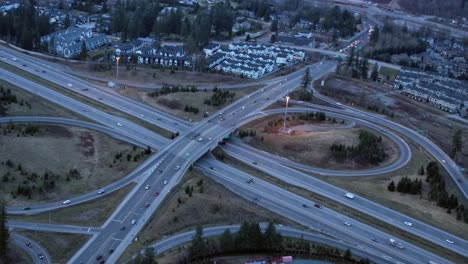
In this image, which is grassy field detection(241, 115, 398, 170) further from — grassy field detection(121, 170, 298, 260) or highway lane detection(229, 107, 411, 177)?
grassy field detection(121, 170, 298, 260)

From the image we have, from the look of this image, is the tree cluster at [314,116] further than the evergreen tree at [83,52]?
No

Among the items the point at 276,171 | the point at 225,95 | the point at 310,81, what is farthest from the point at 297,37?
the point at 276,171

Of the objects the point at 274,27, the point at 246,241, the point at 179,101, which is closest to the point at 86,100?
the point at 179,101

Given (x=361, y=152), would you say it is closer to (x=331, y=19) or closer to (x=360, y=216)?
(x=360, y=216)

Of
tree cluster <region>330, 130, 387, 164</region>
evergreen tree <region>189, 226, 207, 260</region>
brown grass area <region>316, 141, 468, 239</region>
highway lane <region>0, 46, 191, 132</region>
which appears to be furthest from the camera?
highway lane <region>0, 46, 191, 132</region>

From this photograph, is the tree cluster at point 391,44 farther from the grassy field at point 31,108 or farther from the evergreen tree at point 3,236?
the evergreen tree at point 3,236

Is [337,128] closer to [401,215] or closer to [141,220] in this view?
[401,215]

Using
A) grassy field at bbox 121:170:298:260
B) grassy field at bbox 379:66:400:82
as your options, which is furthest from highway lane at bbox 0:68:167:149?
grassy field at bbox 379:66:400:82

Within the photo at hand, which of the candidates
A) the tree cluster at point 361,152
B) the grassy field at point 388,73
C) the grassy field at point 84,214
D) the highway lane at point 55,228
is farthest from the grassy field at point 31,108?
the grassy field at point 388,73
